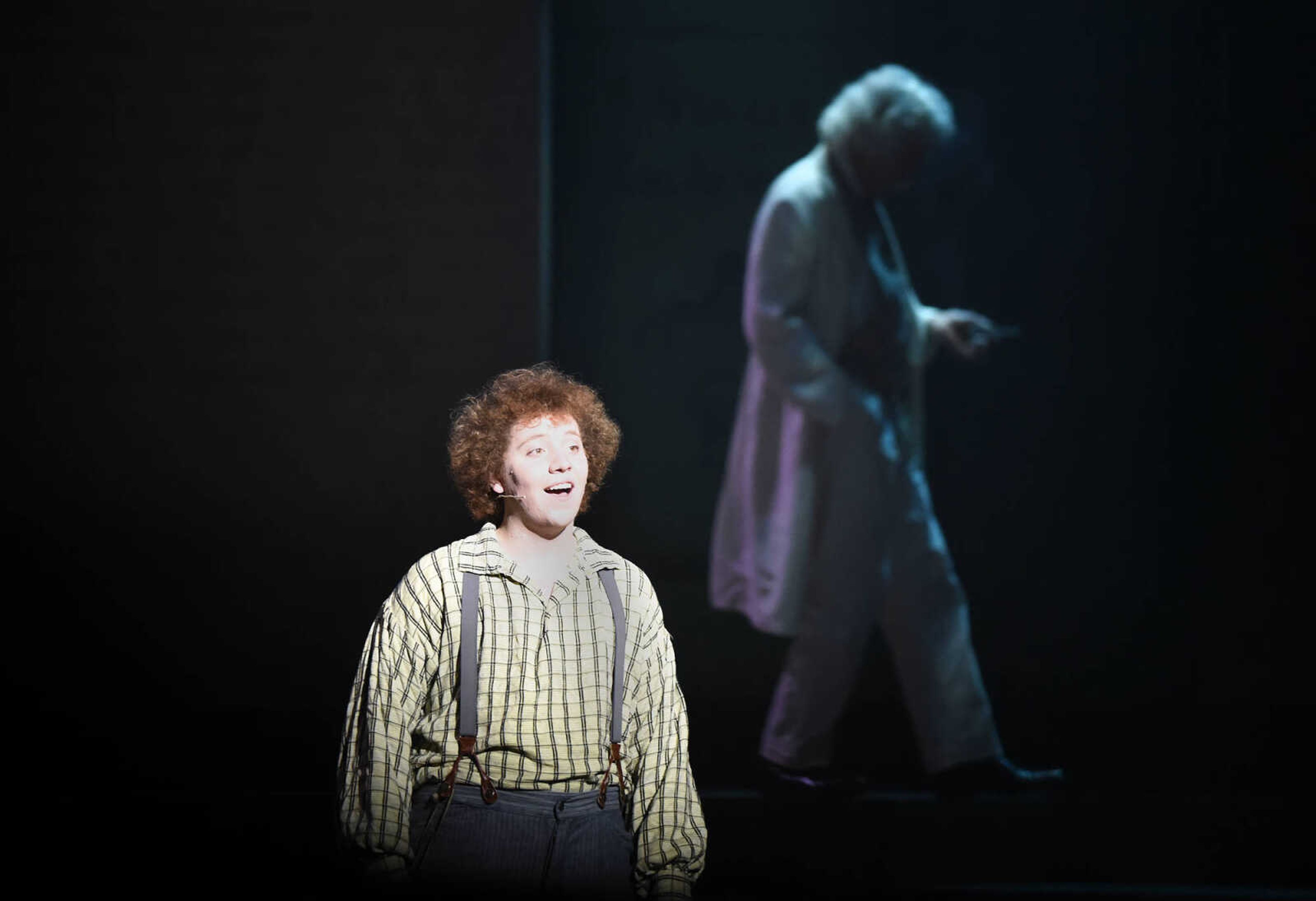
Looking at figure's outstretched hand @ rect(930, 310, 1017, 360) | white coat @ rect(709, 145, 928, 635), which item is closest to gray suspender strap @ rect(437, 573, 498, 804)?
white coat @ rect(709, 145, 928, 635)

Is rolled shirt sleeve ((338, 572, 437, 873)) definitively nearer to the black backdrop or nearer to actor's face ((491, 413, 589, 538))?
actor's face ((491, 413, 589, 538))

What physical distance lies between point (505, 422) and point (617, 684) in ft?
1.45

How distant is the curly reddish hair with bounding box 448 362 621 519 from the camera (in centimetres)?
202

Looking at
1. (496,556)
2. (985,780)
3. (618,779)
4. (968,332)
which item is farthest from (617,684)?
(968,332)

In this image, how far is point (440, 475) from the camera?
364 cm

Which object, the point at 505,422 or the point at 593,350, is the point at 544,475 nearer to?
the point at 505,422

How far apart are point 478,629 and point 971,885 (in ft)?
7.30

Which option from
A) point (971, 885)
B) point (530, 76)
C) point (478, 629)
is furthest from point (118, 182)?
point (971, 885)

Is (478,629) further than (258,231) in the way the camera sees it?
No

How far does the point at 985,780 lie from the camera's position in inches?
145

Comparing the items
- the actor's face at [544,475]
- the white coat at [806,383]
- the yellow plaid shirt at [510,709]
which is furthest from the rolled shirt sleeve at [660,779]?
the white coat at [806,383]

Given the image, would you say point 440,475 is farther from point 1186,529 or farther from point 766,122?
point 1186,529

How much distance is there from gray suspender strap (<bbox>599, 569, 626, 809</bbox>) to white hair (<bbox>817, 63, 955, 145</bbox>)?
2176 millimetres

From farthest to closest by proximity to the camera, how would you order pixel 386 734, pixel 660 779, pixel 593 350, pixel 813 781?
1. pixel 593 350
2. pixel 813 781
3. pixel 660 779
4. pixel 386 734
